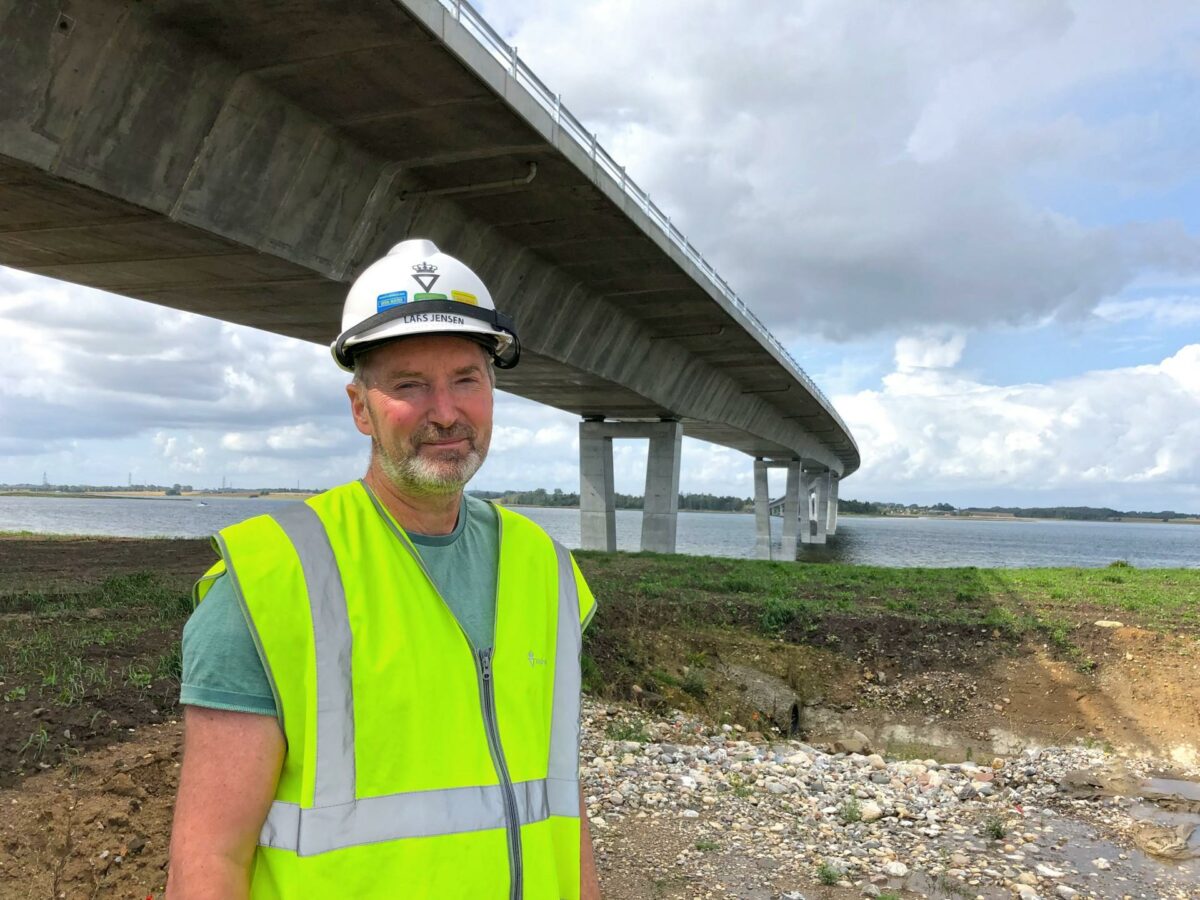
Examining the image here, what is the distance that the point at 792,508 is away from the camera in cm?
6581

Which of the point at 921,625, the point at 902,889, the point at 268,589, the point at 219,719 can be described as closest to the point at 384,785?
the point at 219,719

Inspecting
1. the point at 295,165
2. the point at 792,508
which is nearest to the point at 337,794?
the point at 295,165

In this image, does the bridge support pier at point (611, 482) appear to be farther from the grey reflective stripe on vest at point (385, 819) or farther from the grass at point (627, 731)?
the grey reflective stripe on vest at point (385, 819)

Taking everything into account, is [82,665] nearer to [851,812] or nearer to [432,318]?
[851,812]

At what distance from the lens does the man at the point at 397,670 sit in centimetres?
171

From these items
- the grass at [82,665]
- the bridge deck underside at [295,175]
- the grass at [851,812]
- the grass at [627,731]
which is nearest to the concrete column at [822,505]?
the bridge deck underside at [295,175]

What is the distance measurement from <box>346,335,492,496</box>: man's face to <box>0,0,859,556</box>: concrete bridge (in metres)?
7.92

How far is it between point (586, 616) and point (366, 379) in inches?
35.9

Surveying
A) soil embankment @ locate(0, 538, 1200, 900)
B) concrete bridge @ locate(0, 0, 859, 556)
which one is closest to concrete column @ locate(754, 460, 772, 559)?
soil embankment @ locate(0, 538, 1200, 900)

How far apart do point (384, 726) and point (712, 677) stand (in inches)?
432

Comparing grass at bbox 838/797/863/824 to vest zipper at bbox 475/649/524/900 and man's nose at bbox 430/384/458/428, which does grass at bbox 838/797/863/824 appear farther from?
man's nose at bbox 430/384/458/428

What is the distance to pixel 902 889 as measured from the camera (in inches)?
228

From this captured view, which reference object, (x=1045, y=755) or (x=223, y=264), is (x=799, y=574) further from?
(x=223, y=264)

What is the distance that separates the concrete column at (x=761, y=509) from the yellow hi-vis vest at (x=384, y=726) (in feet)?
184
